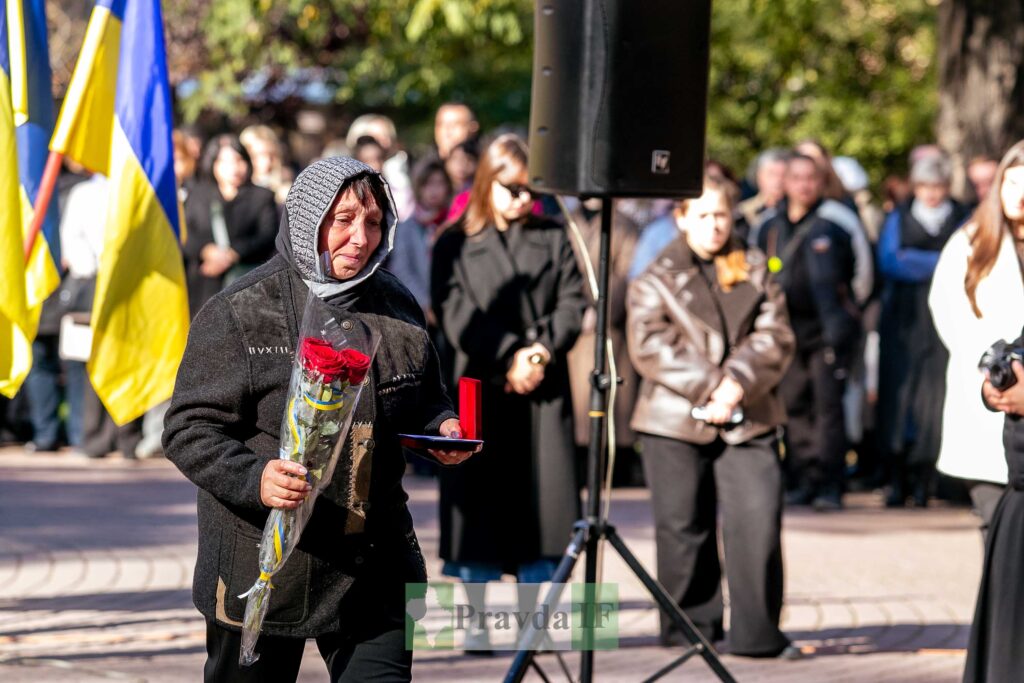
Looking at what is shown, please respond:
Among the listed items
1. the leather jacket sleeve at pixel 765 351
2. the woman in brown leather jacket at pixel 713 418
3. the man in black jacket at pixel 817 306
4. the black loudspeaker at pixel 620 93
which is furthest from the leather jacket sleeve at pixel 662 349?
the man in black jacket at pixel 817 306

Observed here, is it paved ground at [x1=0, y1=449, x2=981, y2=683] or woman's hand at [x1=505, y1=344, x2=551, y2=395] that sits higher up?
woman's hand at [x1=505, y1=344, x2=551, y2=395]

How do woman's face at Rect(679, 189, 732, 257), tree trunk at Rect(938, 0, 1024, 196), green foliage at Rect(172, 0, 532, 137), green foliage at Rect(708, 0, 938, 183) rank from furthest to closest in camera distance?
1. green foliage at Rect(708, 0, 938, 183)
2. green foliage at Rect(172, 0, 532, 137)
3. tree trunk at Rect(938, 0, 1024, 196)
4. woman's face at Rect(679, 189, 732, 257)

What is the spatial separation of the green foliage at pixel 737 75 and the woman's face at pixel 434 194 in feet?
32.7

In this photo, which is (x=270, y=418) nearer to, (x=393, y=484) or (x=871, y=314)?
(x=393, y=484)

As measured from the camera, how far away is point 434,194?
450 inches

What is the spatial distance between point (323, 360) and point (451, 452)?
569 mm

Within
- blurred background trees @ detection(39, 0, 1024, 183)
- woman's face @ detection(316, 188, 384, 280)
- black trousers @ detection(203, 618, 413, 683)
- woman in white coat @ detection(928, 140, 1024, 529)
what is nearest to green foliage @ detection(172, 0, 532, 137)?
blurred background trees @ detection(39, 0, 1024, 183)

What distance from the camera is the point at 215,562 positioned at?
4262mm

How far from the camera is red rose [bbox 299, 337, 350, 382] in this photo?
387cm

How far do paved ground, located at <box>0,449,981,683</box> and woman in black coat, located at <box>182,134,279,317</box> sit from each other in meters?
1.48

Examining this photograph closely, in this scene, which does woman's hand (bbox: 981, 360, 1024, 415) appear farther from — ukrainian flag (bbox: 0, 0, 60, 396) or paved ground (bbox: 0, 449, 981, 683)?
ukrainian flag (bbox: 0, 0, 60, 396)

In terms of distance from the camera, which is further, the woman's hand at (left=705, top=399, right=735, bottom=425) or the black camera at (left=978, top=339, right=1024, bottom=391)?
the woman's hand at (left=705, top=399, right=735, bottom=425)

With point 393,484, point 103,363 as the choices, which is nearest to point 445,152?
point 103,363

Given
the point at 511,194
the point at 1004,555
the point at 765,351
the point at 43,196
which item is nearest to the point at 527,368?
the point at 511,194
